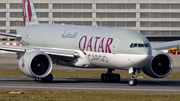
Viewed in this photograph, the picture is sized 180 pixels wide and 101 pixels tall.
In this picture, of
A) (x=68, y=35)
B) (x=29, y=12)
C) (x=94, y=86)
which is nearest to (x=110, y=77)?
(x=68, y=35)

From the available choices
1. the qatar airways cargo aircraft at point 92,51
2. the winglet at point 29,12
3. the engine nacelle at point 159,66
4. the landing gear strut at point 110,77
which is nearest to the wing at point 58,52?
the qatar airways cargo aircraft at point 92,51

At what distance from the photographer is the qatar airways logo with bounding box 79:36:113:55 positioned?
103 ft

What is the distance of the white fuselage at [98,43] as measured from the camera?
29559 millimetres

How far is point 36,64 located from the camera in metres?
33.2

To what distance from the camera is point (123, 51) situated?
30.0 metres

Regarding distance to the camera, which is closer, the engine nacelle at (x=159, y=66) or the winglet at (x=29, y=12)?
the engine nacelle at (x=159, y=66)

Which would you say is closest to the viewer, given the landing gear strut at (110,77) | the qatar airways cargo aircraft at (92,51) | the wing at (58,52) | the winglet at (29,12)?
the qatar airways cargo aircraft at (92,51)

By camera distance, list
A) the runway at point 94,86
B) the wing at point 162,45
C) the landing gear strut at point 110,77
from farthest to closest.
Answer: the wing at point 162,45
the landing gear strut at point 110,77
the runway at point 94,86

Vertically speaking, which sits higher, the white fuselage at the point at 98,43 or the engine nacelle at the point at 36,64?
the white fuselage at the point at 98,43

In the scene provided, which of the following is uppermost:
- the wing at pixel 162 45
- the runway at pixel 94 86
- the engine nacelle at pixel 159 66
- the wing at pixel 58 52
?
the wing at pixel 162 45

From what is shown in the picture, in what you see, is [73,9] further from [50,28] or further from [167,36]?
[50,28]

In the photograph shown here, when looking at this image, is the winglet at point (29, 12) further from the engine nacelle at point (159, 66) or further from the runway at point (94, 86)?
the engine nacelle at point (159, 66)

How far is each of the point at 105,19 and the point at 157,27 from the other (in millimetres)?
15168

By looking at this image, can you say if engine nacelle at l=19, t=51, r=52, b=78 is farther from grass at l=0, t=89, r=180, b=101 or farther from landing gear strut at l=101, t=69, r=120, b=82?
grass at l=0, t=89, r=180, b=101
